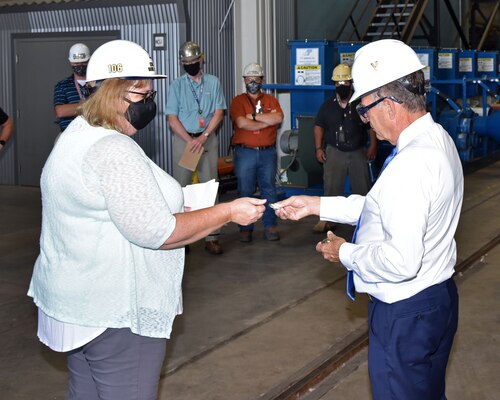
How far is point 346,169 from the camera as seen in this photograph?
31.3 ft

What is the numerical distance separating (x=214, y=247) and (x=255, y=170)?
101 centimetres

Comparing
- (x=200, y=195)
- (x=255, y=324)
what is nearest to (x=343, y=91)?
(x=255, y=324)

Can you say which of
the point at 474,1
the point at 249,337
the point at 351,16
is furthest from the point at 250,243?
the point at 474,1

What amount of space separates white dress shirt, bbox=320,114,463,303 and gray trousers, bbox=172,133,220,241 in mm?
5680

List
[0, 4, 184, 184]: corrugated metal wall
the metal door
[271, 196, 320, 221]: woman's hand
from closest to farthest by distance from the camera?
[271, 196, 320, 221]: woman's hand → [0, 4, 184, 184]: corrugated metal wall → the metal door

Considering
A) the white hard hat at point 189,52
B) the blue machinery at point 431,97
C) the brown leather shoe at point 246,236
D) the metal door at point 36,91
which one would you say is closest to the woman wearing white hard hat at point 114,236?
the white hard hat at point 189,52

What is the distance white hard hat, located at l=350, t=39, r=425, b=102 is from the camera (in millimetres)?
2939


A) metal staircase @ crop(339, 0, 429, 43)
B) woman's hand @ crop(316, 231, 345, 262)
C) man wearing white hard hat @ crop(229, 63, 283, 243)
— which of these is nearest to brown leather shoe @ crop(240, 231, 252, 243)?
man wearing white hard hat @ crop(229, 63, 283, 243)

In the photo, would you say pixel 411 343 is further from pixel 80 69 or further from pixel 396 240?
pixel 80 69

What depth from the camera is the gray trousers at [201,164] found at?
28.6 feet

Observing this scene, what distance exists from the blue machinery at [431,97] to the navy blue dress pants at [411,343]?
25.5ft

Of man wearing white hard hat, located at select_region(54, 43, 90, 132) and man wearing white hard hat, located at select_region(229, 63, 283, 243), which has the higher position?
man wearing white hard hat, located at select_region(54, 43, 90, 132)

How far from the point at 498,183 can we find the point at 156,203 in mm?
11477

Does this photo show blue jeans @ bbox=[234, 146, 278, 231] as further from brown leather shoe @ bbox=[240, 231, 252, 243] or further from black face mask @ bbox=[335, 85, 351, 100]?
black face mask @ bbox=[335, 85, 351, 100]
